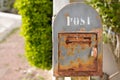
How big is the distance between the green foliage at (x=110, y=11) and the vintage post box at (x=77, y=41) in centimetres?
110

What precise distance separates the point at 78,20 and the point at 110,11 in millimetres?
1174

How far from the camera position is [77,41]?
11.5ft

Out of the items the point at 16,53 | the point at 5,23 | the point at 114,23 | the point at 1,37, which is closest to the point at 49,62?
the point at 114,23

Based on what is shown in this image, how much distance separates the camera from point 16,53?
8047mm

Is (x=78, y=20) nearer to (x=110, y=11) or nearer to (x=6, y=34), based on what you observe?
(x=110, y=11)

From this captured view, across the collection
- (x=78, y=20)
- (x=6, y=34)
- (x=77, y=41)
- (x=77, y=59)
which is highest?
(x=78, y=20)

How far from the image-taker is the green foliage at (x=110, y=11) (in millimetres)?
4531

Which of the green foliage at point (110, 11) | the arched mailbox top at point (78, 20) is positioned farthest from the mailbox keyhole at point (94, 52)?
the green foliage at point (110, 11)

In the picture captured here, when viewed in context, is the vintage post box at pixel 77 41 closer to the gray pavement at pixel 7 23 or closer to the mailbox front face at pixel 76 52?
the mailbox front face at pixel 76 52

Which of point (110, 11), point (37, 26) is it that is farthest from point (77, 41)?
point (37, 26)

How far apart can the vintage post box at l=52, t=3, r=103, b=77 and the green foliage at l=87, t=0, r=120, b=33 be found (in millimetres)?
1099

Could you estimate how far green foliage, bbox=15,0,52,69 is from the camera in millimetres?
5547

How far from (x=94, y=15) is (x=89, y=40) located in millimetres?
257

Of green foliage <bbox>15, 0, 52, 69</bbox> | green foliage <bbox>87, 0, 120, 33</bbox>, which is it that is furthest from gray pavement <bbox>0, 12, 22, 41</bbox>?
green foliage <bbox>87, 0, 120, 33</bbox>
